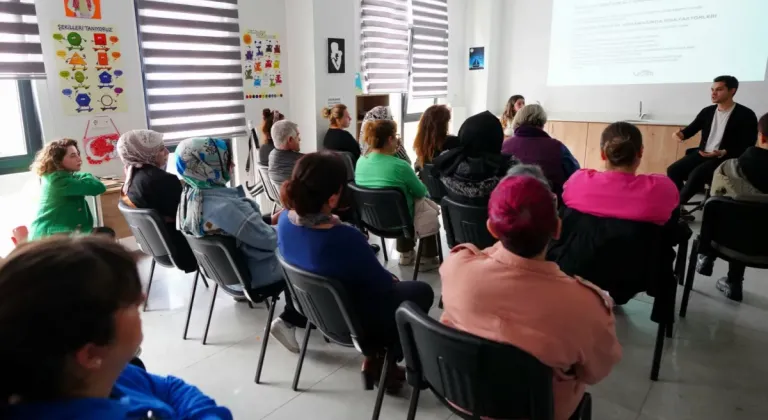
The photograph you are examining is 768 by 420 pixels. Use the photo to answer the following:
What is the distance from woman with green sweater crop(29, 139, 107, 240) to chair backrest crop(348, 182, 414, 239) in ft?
5.04

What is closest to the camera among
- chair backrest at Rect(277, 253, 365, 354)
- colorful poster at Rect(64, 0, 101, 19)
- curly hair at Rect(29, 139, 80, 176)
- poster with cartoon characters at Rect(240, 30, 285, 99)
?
chair backrest at Rect(277, 253, 365, 354)

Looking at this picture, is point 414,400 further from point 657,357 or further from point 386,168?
point 386,168

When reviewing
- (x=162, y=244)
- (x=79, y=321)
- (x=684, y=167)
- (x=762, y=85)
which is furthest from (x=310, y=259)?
(x=762, y=85)

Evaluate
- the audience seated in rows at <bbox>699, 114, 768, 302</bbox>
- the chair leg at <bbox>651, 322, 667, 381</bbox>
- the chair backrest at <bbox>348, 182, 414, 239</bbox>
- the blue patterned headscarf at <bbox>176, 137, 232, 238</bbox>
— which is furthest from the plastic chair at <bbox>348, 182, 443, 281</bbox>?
the audience seated in rows at <bbox>699, 114, 768, 302</bbox>

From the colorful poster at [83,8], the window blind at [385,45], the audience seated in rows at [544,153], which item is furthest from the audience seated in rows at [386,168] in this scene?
the window blind at [385,45]

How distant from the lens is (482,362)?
1160 millimetres

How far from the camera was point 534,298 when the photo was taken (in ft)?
3.79

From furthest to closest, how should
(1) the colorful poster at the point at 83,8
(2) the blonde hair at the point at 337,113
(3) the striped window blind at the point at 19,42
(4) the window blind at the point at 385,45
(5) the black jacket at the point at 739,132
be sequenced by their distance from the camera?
1. (4) the window blind at the point at 385,45
2. (2) the blonde hair at the point at 337,113
3. (5) the black jacket at the point at 739,132
4. (1) the colorful poster at the point at 83,8
5. (3) the striped window blind at the point at 19,42

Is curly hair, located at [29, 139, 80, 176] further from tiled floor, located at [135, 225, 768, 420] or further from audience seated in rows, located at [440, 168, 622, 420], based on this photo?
audience seated in rows, located at [440, 168, 622, 420]

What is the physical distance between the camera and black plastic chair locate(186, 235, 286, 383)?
2.14m

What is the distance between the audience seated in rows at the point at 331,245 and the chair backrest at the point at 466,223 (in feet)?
2.84

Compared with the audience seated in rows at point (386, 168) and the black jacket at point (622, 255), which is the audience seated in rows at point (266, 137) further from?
the black jacket at point (622, 255)

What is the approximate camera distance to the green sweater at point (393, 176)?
290 centimetres

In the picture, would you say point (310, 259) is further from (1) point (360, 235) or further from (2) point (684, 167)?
(2) point (684, 167)
